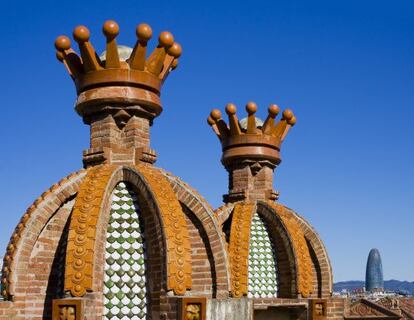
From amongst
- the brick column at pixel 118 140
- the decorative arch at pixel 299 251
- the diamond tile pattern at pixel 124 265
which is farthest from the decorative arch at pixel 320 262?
the diamond tile pattern at pixel 124 265

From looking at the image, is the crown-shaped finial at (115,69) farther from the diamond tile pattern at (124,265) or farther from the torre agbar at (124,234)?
the diamond tile pattern at (124,265)

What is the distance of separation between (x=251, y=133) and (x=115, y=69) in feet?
13.4

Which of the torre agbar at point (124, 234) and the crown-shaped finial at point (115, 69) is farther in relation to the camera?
the crown-shaped finial at point (115, 69)

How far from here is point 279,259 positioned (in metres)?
11.8

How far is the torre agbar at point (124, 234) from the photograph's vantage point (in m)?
7.92

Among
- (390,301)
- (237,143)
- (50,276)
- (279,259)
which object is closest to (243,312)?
(50,276)

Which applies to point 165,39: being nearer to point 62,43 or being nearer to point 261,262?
point 62,43

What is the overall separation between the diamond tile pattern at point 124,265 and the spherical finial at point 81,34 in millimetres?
2011

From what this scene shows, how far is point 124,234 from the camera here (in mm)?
8320

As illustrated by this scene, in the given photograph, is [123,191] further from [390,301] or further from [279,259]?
A: [390,301]

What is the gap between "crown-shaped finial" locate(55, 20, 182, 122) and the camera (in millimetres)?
8992

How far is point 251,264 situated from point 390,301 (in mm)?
17824

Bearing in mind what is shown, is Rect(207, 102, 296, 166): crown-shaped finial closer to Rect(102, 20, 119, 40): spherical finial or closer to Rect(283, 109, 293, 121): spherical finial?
Rect(283, 109, 293, 121): spherical finial

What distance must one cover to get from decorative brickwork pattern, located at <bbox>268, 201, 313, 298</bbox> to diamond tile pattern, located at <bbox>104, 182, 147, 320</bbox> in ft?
12.9
